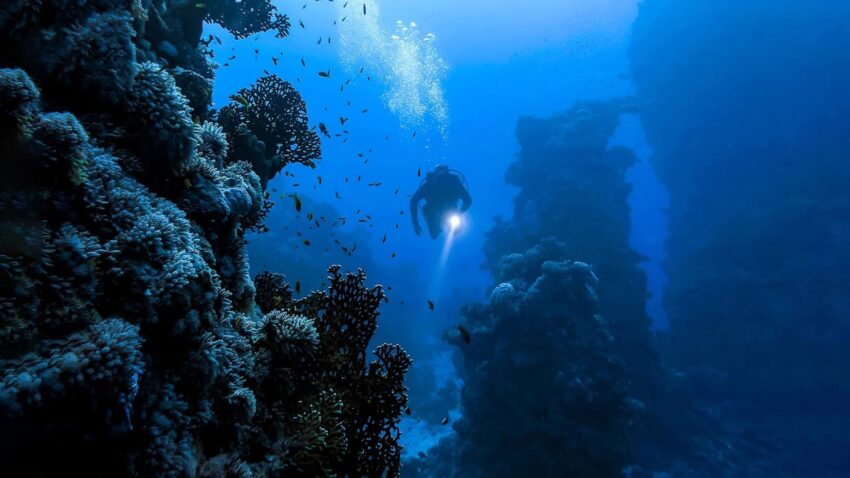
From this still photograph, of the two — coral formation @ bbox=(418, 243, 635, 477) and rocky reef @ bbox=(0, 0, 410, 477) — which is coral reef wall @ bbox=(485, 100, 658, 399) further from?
rocky reef @ bbox=(0, 0, 410, 477)

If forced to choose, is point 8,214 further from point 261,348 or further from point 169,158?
point 261,348

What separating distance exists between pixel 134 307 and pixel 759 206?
33077mm

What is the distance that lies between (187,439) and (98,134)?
2.47 m

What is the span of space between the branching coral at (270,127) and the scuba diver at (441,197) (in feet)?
35.4

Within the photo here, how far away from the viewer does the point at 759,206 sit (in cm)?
2489

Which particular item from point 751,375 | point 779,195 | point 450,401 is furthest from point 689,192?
point 450,401

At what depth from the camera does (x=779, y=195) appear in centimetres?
2431

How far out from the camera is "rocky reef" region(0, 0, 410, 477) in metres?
1.87

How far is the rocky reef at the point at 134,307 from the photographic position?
6.13ft

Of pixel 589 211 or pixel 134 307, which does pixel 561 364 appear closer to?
pixel 589 211

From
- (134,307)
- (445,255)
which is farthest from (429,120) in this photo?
(134,307)

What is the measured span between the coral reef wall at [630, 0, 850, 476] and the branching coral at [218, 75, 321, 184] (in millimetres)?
24216

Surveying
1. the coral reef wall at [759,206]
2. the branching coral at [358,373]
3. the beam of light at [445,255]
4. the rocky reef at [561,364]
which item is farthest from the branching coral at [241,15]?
the coral reef wall at [759,206]

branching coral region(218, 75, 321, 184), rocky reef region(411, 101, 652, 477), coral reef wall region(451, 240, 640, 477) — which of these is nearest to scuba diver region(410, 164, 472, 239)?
rocky reef region(411, 101, 652, 477)
